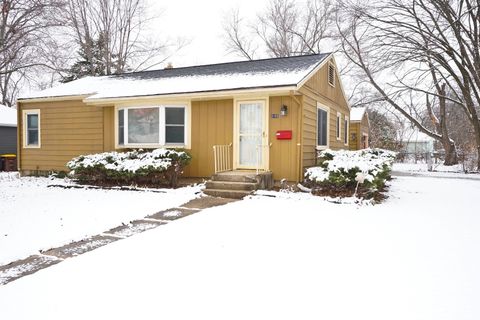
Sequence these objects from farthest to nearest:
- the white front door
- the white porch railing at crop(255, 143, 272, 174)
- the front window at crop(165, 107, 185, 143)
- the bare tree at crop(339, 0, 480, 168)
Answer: the bare tree at crop(339, 0, 480, 168) → the front window at crop(165, 107, 185, 143) → the white front door → the white porch railing at crop(255, 143, 272, 174)

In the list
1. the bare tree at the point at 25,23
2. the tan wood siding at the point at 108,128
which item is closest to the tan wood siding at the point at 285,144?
the tan wood siding at the point at 108,128

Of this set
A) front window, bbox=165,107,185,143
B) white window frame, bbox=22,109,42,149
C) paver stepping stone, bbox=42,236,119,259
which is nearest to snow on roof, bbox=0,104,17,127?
white window frame, bbox=22,109,42,149

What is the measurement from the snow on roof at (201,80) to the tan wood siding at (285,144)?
621mm

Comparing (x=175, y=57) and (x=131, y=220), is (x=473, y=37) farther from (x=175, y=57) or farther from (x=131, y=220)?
(x=175, y=57)

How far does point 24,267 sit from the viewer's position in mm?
3568

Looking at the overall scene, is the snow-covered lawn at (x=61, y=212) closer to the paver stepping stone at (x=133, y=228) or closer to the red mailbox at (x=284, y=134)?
the paver stepping stone at (x=133, y=228)

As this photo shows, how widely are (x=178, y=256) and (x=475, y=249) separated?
11.2ft

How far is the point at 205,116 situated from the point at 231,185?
2.49m

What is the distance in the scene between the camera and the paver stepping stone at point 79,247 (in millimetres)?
3971

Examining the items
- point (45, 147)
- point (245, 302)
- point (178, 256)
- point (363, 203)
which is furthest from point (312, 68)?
point (45, 147)

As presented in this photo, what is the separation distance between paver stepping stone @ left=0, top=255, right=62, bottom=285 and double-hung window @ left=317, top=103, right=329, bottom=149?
26.2 ft

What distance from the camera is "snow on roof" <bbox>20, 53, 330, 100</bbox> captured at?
28.8 ft

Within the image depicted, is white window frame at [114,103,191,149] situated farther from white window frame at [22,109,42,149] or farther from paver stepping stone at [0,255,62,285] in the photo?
paver stepping stone at [0,255,62,285]

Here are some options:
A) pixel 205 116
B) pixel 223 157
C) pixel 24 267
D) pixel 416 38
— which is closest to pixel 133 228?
pixel 24 267
